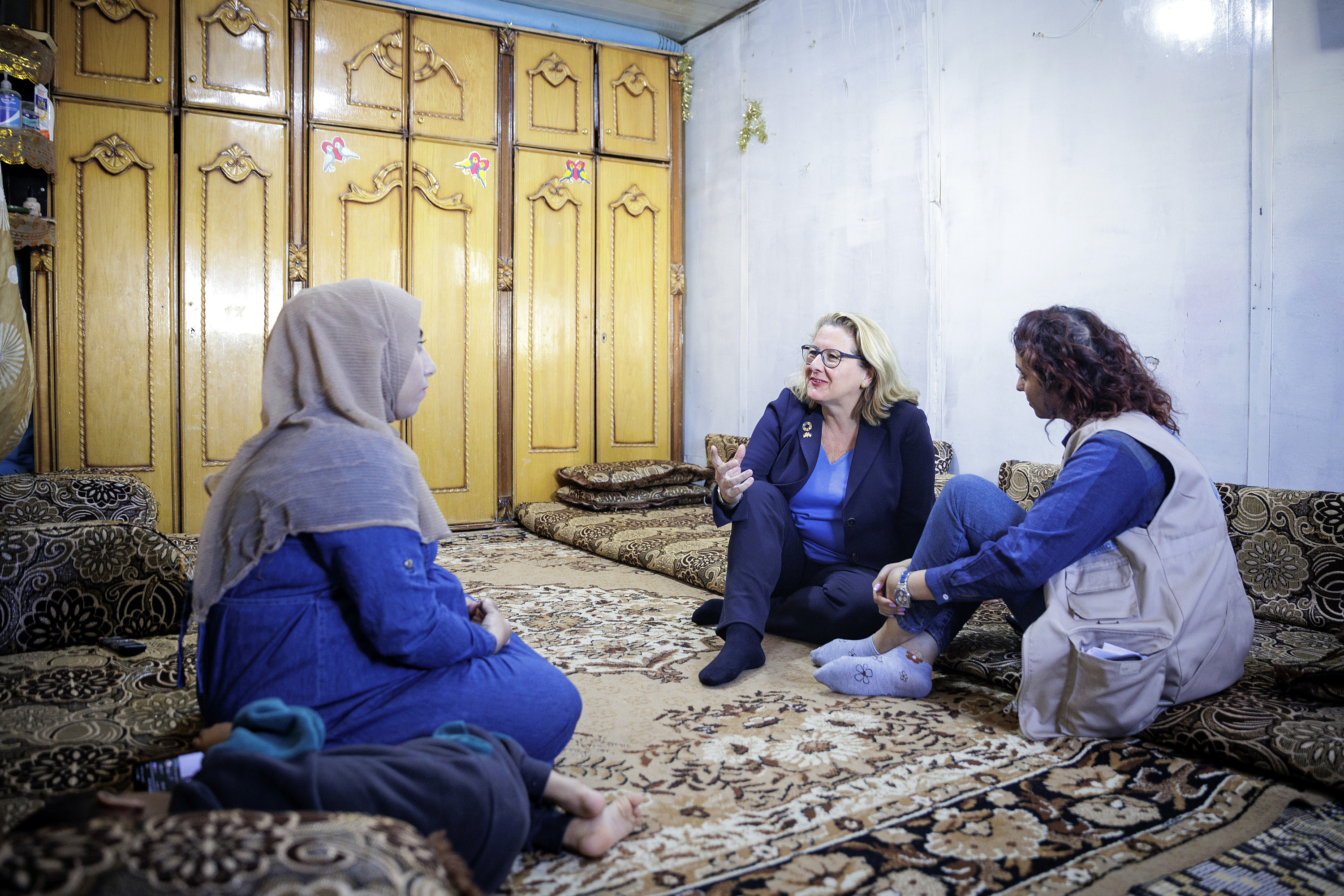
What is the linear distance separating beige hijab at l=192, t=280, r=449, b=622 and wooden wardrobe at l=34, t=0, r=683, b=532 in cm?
359

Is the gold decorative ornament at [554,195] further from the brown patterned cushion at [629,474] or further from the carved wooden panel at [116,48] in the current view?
the carved wooden panel at [116,48]

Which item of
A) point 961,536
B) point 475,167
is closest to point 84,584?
point 961,536

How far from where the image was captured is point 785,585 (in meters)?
2.70

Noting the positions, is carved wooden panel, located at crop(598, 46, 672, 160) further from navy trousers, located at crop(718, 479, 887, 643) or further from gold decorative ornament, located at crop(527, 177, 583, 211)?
navy trousers, located at crop(718, 479, 887, 643)

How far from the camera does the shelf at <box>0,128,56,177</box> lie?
12.3 feet

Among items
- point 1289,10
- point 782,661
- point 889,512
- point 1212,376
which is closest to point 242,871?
point 782,661

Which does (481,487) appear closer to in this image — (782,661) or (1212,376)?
(782,661)

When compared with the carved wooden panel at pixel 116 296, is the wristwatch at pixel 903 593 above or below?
below

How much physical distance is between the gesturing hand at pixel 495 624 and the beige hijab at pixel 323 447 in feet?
0.75

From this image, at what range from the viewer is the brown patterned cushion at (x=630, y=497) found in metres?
5.11

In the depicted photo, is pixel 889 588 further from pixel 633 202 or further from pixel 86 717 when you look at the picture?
pixel 633 202

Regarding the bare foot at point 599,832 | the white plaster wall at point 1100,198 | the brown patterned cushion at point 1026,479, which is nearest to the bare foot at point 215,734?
the bare foot at point 599,832

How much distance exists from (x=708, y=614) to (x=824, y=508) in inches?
20.5

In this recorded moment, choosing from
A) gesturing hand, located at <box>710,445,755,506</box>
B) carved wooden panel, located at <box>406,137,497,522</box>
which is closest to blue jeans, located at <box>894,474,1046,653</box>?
gesturing hand, located at <box>710,445,755,506</box>
